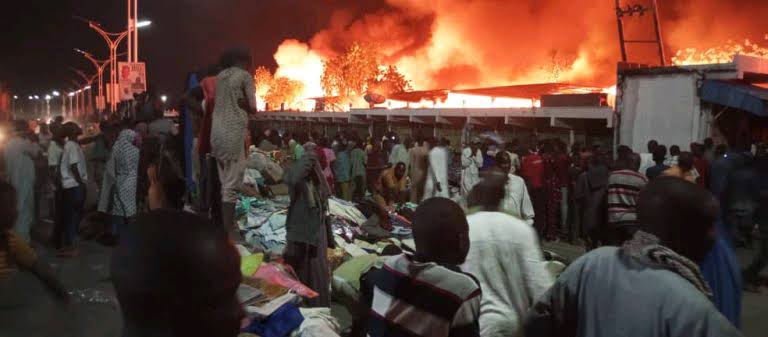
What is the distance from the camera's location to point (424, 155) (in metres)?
13.6

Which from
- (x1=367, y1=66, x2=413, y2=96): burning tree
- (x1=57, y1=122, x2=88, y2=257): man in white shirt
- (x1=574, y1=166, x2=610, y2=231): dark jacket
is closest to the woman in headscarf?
(x1=57, y1=122, x2=88, y2=257): man in white shirt

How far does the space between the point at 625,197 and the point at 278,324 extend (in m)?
3.42

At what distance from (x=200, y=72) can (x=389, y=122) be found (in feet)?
83.6

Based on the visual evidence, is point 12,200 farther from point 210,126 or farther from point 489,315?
point 489,315

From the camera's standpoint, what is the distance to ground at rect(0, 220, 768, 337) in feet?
19.3

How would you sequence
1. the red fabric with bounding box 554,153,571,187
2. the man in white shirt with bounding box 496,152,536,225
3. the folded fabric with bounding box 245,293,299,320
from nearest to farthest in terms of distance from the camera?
the folded fabric with bounding box 245,293,299,320, the man in white shirt with bounding box 496,152,536,225, the red fabric with bounding box 554,153,571,187

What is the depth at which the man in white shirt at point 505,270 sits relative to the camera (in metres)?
3.76

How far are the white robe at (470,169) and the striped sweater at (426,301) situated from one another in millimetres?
9119

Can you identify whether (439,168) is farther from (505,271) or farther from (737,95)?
(505,271)

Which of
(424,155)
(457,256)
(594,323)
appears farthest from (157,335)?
(424,155)

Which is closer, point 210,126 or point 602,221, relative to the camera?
point 210,126

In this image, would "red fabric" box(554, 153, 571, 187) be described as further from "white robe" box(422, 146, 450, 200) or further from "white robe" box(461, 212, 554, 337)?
"white robe" box(461, 212, 554, 337)

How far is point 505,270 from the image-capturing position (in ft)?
12.6

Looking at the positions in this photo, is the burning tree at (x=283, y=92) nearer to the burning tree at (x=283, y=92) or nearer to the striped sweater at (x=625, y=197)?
the burning tree at (x=283, y=92)
